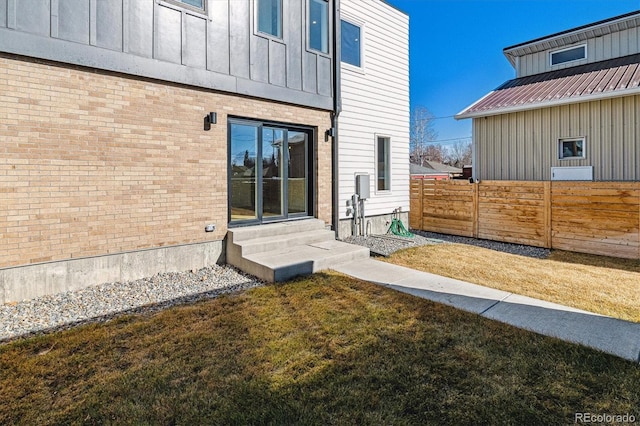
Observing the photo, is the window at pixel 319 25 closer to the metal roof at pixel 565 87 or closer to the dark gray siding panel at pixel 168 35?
the dark gray siding panel at pixel 168 35

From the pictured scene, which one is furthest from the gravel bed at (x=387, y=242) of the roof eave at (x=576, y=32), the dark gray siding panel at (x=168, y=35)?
the roof eave at (x=576, y=32)

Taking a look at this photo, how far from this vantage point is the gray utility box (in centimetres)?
912

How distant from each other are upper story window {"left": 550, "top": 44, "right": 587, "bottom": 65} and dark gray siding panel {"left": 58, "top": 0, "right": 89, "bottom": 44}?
15.0 m

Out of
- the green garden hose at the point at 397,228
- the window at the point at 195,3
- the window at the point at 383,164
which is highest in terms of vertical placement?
the window at the point at 195,3

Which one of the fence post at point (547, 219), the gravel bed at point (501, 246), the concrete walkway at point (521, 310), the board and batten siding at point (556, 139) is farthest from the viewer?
the board and batten siding at point (556, 139)

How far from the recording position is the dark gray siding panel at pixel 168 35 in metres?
5.70

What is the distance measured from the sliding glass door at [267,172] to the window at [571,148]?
8.03 meters

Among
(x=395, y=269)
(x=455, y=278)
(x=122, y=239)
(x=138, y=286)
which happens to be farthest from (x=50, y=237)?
(x=455, y=278)

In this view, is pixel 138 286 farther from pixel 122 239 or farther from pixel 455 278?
pixel 455 278

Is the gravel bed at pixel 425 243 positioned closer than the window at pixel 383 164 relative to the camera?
Yes

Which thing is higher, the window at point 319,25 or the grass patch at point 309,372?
the window at point 319,25

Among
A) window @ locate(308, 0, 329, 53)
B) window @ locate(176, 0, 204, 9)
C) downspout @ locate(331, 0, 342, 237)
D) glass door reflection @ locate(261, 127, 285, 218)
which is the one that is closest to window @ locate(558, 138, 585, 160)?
downspout @ locate(331, 0, 342, 237)

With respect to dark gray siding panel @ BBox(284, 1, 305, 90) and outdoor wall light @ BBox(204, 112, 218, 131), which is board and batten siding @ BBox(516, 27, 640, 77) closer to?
dark gray siding panel @ BBox(284, 1, 305, 90)

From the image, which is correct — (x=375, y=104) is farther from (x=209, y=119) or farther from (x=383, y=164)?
(x=209, y=119)
